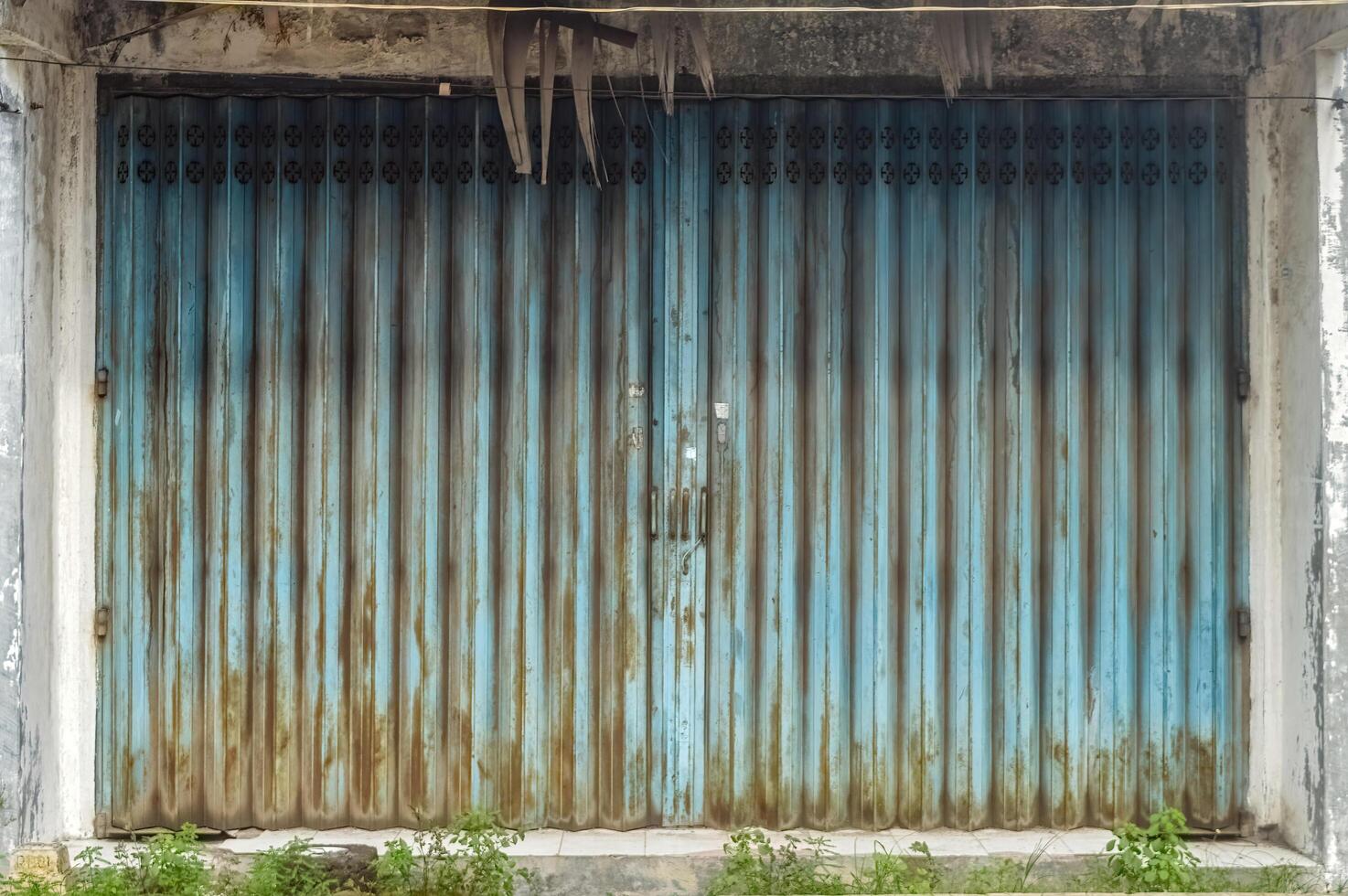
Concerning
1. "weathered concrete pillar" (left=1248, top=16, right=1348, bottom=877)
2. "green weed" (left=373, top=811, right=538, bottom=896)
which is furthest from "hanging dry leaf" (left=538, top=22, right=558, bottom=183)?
"weathered concrete pillar" (left=1248, top=16, right=1348, bottom=877)

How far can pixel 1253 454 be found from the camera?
4.53m

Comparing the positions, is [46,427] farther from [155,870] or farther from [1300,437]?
[1300,437]

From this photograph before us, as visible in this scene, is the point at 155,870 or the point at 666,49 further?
the point at 666,49

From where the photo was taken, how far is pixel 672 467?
4.58 metres

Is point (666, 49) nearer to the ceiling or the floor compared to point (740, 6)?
nearer to the floor

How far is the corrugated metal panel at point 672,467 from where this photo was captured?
14.9 ft

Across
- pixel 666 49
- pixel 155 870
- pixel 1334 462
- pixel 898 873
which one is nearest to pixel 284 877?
pixel 155 870

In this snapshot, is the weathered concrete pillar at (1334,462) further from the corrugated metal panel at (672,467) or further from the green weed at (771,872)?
the green weed at (771,872)

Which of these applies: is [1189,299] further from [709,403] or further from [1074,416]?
[709,403]

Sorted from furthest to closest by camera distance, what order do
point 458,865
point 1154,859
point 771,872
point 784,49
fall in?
point 784,49 → point 458,865 → point 771,872 → point 1154,859

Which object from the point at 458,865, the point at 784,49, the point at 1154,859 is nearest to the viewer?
the point at 1154,859

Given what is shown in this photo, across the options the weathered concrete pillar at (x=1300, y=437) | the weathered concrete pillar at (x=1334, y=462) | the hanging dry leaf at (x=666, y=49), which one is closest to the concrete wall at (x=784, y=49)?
the hanging dry leaf at (x=666, y=49)

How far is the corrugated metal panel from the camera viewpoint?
4539 millimetres

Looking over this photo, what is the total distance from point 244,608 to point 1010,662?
122 inches
